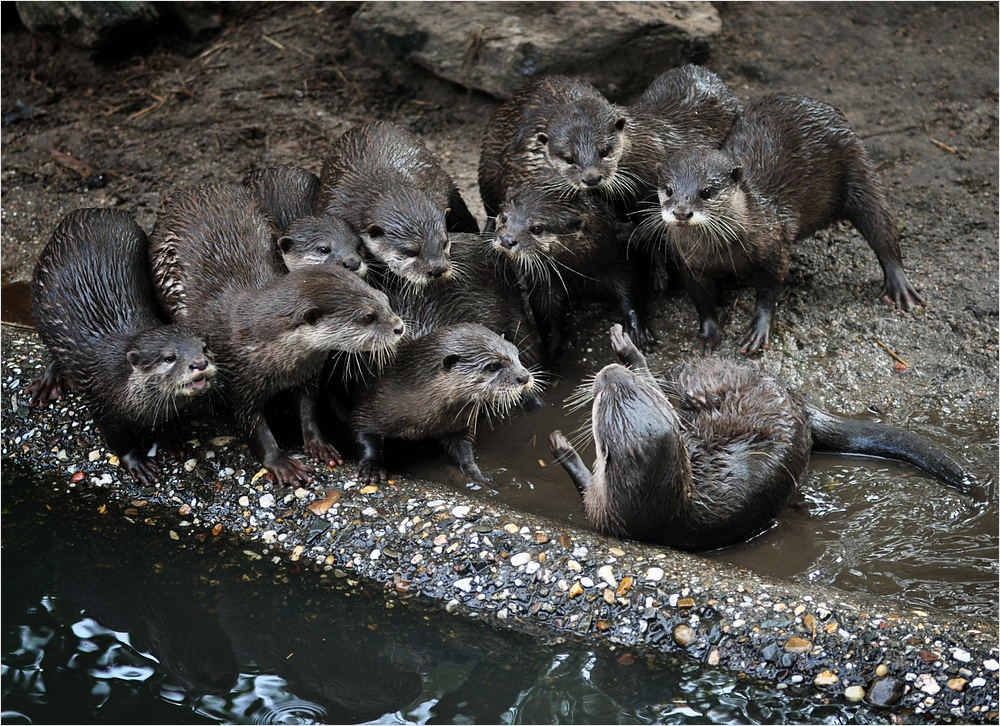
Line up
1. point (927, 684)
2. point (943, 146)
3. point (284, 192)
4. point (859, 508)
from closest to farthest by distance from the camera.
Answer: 1. point (927, 684)
2. point (859, 508)
3. point (284, 192)
4. point (943, 146)

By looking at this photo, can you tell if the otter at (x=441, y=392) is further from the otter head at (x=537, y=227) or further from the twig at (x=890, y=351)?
the twig at (x=890, y=351)

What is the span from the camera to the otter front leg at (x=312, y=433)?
10.9ft

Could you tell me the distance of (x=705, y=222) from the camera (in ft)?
11.5

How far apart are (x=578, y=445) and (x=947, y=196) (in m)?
2.39

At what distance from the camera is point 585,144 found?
364cm

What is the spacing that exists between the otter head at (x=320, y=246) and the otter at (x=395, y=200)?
108 millimetres

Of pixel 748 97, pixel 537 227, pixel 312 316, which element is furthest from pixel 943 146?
pixel 312 316

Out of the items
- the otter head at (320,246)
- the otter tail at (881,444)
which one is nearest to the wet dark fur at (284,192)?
the otter head at (320,246)

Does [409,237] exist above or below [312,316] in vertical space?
above

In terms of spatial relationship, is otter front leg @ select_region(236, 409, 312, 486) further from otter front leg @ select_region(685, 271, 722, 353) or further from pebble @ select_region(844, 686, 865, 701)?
pebble @ select_region(844, 686, 865, 701)

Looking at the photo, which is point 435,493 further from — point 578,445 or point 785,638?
point 785,638

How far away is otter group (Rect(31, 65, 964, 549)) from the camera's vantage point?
302cm

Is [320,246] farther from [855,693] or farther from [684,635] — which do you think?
[855,693]

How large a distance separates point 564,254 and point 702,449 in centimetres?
110
